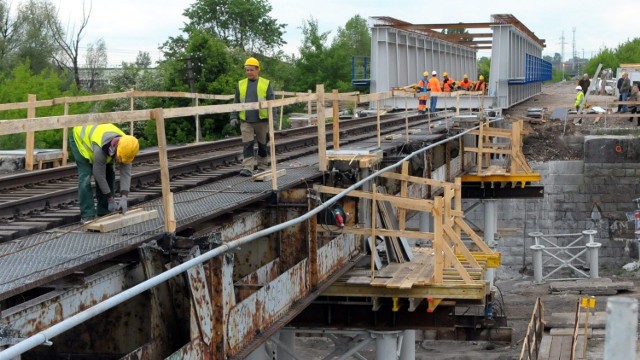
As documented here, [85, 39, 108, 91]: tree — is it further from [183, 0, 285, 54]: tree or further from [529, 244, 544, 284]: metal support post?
[529, 244, 544, 284]: metal support post

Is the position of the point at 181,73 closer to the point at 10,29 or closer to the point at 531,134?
the point at 531,134

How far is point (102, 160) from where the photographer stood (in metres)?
8.16

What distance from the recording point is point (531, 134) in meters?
34.5

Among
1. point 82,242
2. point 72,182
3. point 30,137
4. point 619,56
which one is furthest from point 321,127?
point 619,56

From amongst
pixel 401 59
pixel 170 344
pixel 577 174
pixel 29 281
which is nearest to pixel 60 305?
pixel 29 281

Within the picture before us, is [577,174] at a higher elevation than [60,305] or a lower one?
lower

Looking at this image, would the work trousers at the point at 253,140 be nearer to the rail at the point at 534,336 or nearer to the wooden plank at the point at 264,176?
the wooden plank at the point at 264,176

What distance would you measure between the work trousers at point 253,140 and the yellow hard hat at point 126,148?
13.6ft

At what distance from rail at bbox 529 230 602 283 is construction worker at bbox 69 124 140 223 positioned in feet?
69.3

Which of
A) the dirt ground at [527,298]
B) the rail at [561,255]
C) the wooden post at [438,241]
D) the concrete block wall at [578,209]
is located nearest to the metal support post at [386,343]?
the wooden post at [438,241]

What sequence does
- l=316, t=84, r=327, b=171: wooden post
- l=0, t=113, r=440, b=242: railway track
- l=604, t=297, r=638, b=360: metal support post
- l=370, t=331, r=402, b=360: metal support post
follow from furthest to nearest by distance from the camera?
l=370, t=331, r=402, b=360: metal support post → l=316, t=84, r=327, b=171: wooden post → l=0, t=113, r=440, b=242: railway track → l=604, t=297, r=638, b=360: metal support post

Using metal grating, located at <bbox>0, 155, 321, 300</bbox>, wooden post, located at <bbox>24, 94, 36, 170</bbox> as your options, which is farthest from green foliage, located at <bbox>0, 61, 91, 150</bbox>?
metal grating, located at <bbox>0, 155, 321, 300</bbox>

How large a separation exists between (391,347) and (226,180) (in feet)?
10.2

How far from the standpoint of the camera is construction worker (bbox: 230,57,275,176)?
12.4 metres
